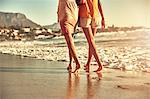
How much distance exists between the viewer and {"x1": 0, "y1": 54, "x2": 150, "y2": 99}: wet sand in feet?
9.66

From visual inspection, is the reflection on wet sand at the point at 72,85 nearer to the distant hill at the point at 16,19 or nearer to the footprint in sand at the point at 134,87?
the footprint in sand at the point at 134,87

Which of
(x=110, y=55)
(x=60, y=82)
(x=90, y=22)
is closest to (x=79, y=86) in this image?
(x=60, y=82)

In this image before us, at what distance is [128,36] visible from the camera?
3.63m

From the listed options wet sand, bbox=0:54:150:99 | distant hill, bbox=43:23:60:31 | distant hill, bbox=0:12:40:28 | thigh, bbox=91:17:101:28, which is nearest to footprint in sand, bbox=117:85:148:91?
wet sand, bbox=0:54:150:99

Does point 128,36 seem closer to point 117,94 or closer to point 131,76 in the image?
point 131,76

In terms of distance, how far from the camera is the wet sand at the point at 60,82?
2945mm

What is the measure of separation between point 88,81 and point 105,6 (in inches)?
32.2

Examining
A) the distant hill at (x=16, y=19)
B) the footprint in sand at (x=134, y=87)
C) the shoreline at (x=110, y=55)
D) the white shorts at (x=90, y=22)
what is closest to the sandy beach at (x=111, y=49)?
the shoreline at (x=110, y=55)

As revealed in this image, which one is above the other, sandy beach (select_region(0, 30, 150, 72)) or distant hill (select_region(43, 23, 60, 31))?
distant hill (select_region(43, 23, 60, 31))

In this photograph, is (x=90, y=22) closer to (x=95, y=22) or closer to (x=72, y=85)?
(x=95, y=22)

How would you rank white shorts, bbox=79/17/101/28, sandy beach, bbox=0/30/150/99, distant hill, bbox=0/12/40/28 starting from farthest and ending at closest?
distant hill, bbox=0/12/40/28 < white shorts, bbox=79/17/101/28 < sandy beach, bbox=0/30/150/99

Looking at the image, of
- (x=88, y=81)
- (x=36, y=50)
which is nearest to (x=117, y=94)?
(x=88, y=81)

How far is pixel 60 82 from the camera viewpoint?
3287 mm

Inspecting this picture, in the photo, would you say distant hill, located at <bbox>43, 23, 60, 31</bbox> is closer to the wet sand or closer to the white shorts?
the white shorts
